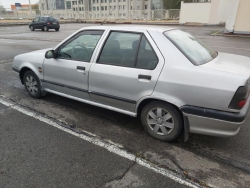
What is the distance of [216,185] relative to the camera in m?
2.27

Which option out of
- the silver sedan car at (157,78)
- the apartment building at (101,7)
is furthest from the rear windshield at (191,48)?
the apartment building at (101,7)

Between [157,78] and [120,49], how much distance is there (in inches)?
32.7

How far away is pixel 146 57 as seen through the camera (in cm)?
294

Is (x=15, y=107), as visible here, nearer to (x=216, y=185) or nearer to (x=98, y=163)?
(x=98, y=163)

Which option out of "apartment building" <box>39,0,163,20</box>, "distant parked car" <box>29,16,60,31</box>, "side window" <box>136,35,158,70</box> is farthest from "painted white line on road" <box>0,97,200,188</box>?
"apartment building" <box>39,0,163,20</box>

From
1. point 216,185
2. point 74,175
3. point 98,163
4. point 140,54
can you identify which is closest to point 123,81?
point 140,54

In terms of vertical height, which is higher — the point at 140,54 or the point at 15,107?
the point at 140,54

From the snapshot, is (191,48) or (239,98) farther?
(191,48)

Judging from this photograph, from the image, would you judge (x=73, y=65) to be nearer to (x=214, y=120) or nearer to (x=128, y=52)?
(x=128, y=52)

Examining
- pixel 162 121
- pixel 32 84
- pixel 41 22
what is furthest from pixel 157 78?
pixel 41 22

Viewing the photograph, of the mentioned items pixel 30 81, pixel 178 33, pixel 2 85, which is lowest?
pixel 2 85

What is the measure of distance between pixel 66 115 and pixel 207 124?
7.95ft

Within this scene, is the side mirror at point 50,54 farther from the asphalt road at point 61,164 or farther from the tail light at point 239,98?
the tail light at point 239,98

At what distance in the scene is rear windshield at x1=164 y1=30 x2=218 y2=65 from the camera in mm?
2854
